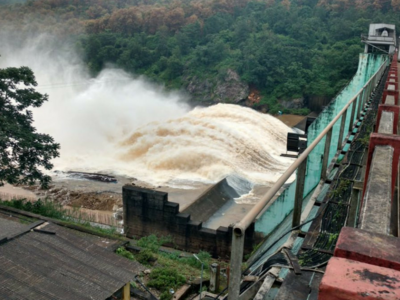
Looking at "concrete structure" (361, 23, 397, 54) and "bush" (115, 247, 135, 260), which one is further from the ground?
"concrete structure" (361, 23, 397, 54)

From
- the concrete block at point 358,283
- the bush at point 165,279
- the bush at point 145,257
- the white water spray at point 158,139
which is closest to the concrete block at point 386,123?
the concrete block at point 358,283

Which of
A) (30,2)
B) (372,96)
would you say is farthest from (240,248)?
(30,2)

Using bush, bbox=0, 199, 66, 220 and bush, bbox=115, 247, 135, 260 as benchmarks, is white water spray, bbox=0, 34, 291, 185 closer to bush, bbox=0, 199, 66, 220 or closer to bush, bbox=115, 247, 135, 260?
bush, bbox=0, 199, 66, 220

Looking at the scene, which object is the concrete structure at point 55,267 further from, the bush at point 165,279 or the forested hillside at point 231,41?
the forested hillside at point 231,41

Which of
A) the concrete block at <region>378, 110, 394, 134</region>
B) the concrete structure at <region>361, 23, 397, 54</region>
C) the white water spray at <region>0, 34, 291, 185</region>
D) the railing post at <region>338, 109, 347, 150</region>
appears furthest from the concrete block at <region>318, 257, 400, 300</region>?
the concrete structure at <region>361, 23, 397, 54</region>

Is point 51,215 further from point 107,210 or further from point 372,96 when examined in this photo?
point 372,96

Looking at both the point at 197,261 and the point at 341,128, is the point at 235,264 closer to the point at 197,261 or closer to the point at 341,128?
the point at 341,128
